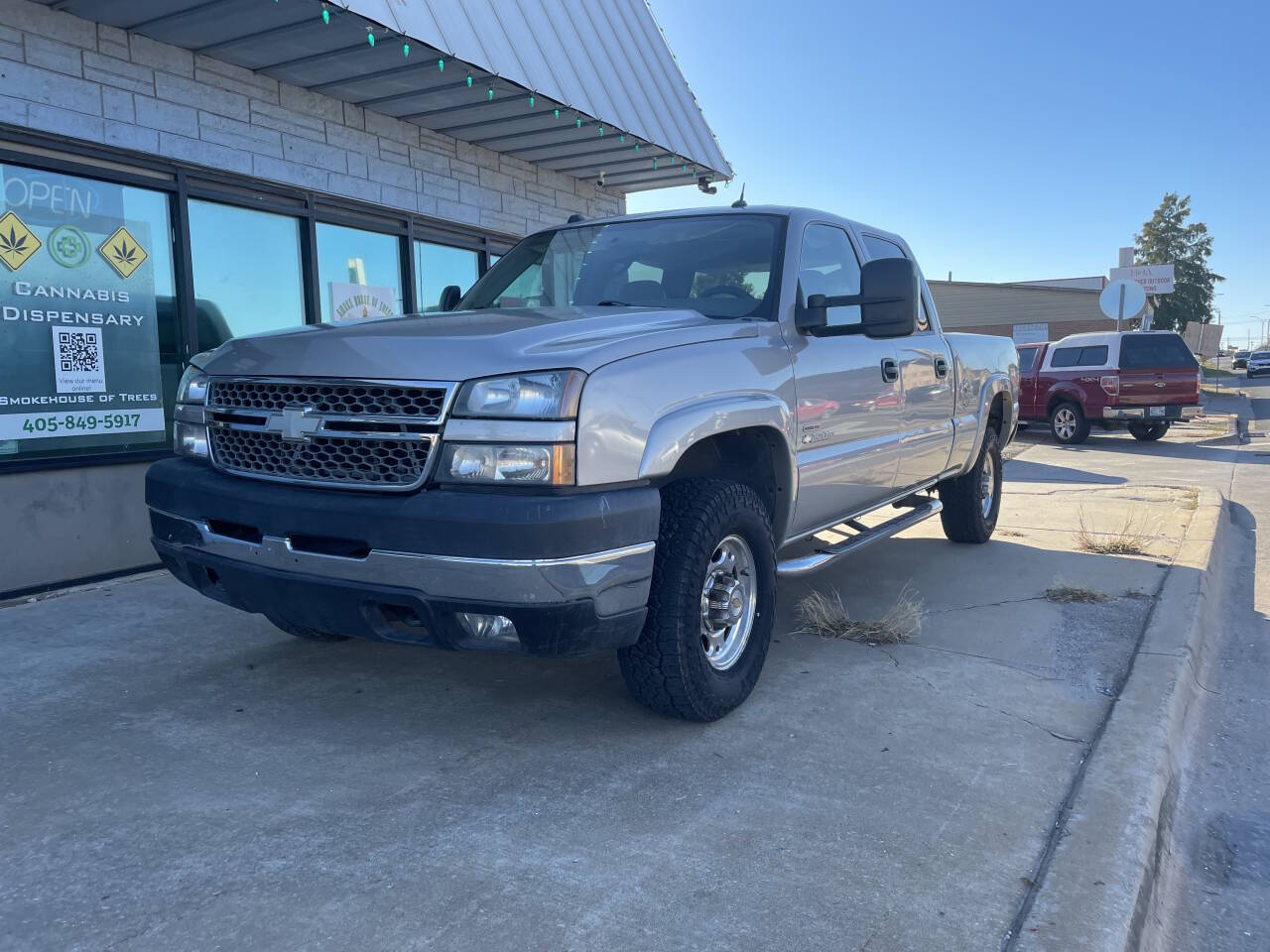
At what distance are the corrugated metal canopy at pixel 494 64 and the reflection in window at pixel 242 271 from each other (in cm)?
99

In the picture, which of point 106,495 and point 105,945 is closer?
point 105,945

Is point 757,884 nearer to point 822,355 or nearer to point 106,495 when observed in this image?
point 822,355

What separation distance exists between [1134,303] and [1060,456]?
4.02m

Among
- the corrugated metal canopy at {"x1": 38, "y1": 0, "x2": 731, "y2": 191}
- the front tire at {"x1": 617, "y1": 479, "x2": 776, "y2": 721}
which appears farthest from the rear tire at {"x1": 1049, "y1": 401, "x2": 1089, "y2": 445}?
the front tire at {"x1": 617, "y1": 479, "x2": 776, "y2": 721}

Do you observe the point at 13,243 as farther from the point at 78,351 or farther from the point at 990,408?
the point at 990,408

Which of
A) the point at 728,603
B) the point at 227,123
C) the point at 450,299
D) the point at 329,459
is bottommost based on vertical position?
the point at 728,603

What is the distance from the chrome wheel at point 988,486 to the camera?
22.9 feet

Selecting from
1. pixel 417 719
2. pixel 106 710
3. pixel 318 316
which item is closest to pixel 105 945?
pixel 417 719

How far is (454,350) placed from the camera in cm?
297

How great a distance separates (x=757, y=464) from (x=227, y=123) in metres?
4.63

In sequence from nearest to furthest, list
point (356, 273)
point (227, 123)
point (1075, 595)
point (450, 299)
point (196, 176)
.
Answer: point (450, 299) < point (1075, 595) < point (196, 176) < point (227, 123) < point (356, 273)

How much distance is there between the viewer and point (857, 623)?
186 inches

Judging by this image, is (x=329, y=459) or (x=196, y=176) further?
(x=196, y=176)

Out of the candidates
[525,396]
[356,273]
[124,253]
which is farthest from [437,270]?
[525,396]
